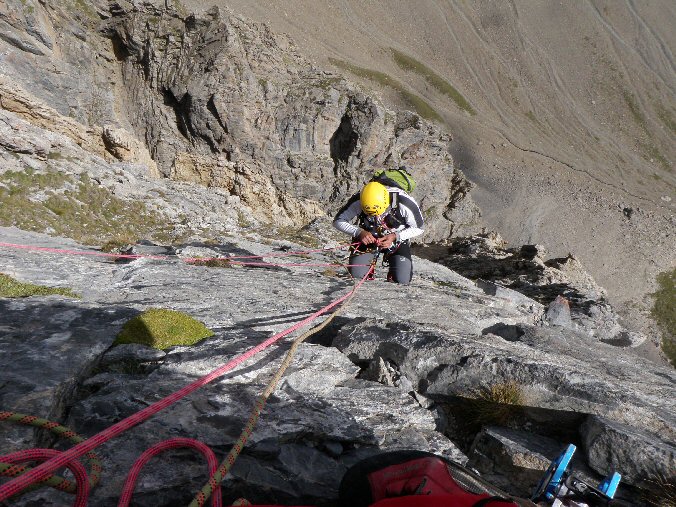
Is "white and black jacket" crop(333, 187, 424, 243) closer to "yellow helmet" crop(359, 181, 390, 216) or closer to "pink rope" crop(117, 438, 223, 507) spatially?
"yellow helmet" crop(359, 181, 390, 216)

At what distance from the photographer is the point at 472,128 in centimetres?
6981

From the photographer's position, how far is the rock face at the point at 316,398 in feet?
11.7

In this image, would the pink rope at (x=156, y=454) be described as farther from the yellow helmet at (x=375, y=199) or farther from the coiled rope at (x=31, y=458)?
the yellow helmet at (x=375, y=199)

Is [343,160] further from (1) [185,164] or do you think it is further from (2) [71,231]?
(2) [71,231]

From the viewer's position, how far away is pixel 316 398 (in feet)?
15.5

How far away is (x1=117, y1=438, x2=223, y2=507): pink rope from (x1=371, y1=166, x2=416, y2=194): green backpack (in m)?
9.93

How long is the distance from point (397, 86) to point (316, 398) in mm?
76558

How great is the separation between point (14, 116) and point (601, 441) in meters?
31.8

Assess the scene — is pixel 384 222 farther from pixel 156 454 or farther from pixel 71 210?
pixel 71 210

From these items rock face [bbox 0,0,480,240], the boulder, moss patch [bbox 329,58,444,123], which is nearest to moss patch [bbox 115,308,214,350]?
the boulder

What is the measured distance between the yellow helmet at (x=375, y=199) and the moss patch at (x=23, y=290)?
7551 millimetres

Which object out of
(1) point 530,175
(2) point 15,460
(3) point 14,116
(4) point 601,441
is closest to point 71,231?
(3) point 14,116

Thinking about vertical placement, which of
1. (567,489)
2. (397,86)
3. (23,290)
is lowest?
(23,290)

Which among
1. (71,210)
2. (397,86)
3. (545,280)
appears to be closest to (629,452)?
(71,210)
